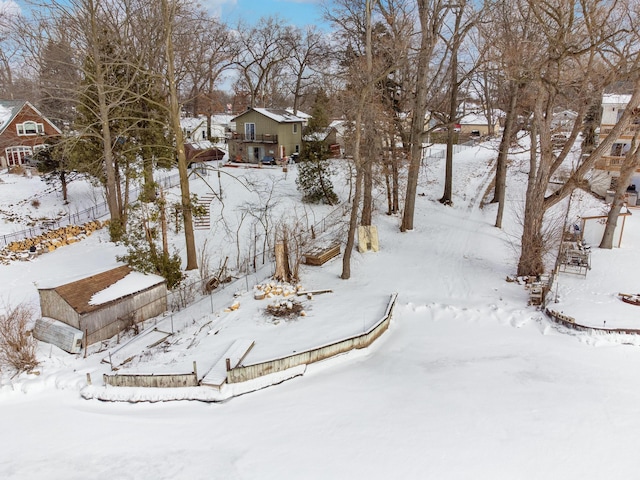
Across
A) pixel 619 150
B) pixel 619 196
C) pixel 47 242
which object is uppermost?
pixel 619 150

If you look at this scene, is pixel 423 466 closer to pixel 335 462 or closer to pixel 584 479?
pixel 335 462

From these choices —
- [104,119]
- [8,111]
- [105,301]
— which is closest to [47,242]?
[104,119]

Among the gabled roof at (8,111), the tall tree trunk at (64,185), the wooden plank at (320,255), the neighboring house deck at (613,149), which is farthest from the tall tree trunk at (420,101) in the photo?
the gabled roof at (8,111)

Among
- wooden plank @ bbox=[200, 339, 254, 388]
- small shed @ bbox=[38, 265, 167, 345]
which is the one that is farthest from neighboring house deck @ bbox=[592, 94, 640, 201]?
small shed @ bbox=[38, 265, 167, 345]

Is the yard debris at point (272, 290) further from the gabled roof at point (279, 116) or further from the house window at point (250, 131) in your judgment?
the house window at point (250, 131)

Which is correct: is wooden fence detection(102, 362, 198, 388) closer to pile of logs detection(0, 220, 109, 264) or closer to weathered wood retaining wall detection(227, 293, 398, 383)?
weathered wood retaining wall detection(227, 293, 398, 383)

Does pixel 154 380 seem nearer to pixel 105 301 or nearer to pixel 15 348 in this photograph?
pixel 105 301
